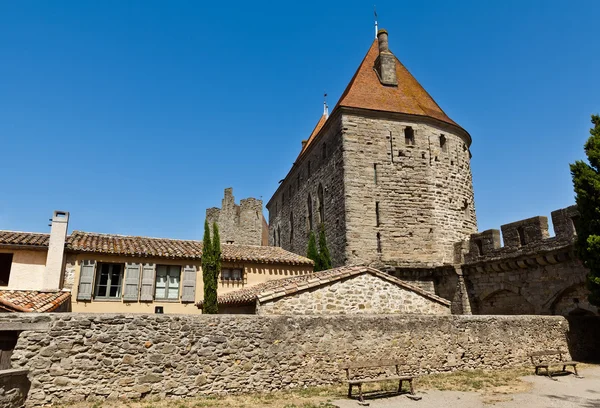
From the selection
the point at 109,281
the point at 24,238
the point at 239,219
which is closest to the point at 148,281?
the point at 109,281

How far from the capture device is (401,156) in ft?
74.7

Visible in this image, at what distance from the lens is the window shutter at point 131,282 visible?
16.4 m

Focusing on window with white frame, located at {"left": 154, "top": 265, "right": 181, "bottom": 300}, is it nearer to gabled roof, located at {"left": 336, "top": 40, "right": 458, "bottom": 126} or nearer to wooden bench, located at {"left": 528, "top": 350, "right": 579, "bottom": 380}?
gabled roof, located at {"left": 336, "top": 40, "right": 458, "bottom": 126}

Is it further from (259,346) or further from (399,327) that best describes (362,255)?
(259,346)

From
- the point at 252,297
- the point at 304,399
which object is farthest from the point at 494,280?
the point at 304,399

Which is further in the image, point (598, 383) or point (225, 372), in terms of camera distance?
point (598, 383)

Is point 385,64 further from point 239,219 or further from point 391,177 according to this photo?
point 239,219

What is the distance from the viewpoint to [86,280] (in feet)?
52.1

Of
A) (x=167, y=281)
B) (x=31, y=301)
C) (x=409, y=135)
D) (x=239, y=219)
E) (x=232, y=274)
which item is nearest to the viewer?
(x=31, y=301)

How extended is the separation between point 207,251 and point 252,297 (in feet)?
16.3

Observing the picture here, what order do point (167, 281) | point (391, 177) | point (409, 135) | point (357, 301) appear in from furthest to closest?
point (409, 135), point (391, 177), point (167, 281), point (357, 301)

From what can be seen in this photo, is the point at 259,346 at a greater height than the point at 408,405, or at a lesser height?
greater

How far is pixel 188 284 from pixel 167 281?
2.91ft

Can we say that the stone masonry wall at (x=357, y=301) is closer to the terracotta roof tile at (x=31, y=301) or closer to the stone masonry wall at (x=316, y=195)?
the terracotta roof tile at (x=31, y=301)
